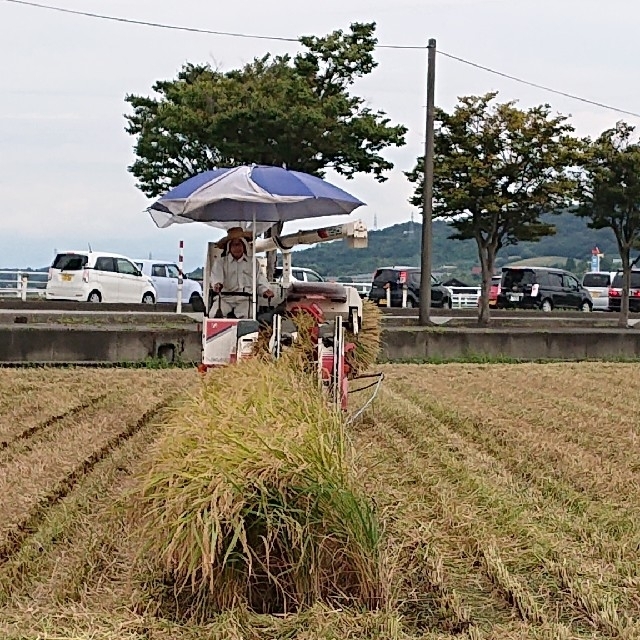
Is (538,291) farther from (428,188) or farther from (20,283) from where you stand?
(20,283)

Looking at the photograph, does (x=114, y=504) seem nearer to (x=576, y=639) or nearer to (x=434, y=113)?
(x=576, y=639)

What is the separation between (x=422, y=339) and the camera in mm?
15680

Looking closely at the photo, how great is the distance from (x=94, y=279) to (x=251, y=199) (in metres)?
17.9

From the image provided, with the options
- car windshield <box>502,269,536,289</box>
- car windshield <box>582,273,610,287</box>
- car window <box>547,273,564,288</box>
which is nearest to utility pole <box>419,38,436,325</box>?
car windshield <box>502,269,536,289</box>

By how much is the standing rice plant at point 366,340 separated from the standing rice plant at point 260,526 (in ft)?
15.5

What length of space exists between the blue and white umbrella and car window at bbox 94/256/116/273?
53.2 ft

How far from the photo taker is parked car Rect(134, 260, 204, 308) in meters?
27.3

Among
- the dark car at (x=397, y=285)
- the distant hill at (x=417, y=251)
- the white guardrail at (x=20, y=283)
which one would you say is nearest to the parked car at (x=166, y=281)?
the white guardrail at (x=20, y=283)

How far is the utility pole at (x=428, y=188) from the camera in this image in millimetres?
19016

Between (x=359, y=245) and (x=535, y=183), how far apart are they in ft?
40.7

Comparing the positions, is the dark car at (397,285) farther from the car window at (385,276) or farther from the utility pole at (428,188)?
the utility pole at (428,188)

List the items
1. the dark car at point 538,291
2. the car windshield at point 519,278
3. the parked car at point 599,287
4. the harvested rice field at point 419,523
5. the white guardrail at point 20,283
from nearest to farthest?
the harvested rice field at point 419,523
the white guardrail at point 20,283
the dark car at point 538,291
the car windshield at point 519,278
the parked car at point 599,287

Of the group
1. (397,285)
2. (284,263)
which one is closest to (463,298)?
(397,285)

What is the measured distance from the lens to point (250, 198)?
26.8 ft
